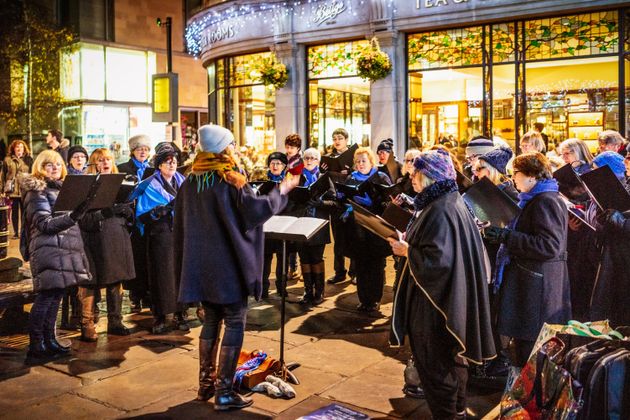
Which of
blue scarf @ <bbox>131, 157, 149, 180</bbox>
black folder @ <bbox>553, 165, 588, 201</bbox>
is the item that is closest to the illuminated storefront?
blue scarf @ <bbox>131, 157, 149, 180</bbox>

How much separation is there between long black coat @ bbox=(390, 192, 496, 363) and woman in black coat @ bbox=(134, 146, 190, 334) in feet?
11.6

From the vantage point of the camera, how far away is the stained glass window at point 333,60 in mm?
16297

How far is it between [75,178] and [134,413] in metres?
2.31

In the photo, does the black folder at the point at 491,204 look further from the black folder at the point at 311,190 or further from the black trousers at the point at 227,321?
the black folder at the point at 311,190

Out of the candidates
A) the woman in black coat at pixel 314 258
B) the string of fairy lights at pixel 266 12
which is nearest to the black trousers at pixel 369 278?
the woman in black coat at pixel 314 258

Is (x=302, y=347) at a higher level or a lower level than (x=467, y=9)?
lower

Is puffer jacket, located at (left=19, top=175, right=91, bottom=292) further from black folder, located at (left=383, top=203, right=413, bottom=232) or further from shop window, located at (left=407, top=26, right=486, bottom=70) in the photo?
shop window, located at (left=407, top=26, right=486, bottom=70)

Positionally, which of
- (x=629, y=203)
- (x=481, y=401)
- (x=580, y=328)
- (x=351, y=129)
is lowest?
(x=481, y=401)

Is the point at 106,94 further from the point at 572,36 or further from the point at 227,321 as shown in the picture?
the point at 227,321

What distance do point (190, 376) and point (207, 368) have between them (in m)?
0.73

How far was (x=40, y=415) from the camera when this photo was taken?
5.17 meters

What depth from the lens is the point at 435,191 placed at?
14.6ft

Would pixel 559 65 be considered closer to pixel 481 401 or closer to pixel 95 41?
pixel 481 401

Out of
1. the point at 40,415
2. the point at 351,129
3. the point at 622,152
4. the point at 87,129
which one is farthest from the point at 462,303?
the point at 87,129
